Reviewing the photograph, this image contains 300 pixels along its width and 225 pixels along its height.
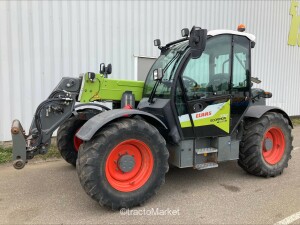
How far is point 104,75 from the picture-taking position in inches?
186

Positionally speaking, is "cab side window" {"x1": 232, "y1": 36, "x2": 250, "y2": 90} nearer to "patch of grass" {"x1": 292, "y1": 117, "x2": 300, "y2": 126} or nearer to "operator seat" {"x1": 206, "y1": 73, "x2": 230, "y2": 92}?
"operator seat" {"x1": 206, "y1": 73, "x2": 230, "y2": 92}

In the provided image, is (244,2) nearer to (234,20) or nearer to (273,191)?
(234,20)

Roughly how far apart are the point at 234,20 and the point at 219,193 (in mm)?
7166

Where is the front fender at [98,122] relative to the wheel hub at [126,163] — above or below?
above

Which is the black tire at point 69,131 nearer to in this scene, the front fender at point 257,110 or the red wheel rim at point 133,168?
the red wheel rim at point 133,168

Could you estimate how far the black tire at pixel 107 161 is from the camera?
10.9ft

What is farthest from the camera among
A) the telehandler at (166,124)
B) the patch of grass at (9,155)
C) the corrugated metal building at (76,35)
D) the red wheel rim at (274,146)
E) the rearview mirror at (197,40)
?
the corrugated metal building at (76,35)

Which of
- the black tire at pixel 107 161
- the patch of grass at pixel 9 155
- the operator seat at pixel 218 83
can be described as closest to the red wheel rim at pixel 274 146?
the operator seat at pixel 218 83

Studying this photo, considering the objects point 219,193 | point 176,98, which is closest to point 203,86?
point 176,98

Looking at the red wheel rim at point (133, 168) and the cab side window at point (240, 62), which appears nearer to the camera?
the red wheel rim at point (133, 168)

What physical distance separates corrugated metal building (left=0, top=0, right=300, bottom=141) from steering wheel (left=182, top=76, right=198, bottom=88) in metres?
3.70

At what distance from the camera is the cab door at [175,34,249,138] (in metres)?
4.11

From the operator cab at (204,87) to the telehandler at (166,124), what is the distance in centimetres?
1

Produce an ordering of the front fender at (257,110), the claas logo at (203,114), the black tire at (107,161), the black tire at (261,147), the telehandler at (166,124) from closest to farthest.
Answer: the black tire at (107,161) < the telehandler at (166,124) < the claas logo at (203,114) < the black tire at (261,147) < the front fender at (257,110)
